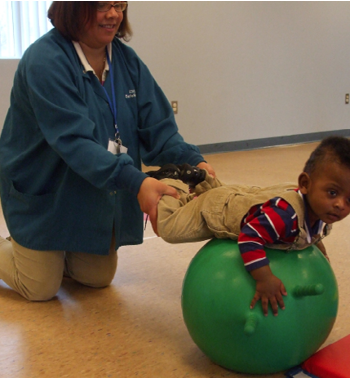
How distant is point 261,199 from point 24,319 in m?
0.90

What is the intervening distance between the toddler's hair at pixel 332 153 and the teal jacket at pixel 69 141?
0.53 metres

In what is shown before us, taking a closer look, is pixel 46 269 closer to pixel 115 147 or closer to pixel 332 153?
pixel 115 147

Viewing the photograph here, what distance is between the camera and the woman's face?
1.59 metres

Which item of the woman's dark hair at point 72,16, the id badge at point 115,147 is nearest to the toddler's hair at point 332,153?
the id badge at point 115,147

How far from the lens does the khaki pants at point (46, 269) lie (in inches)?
70.6

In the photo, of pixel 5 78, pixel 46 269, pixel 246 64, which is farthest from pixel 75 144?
pixel 246 64

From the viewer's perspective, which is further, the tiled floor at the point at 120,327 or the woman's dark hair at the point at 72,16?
the woman's dark hair at the point at 72,16

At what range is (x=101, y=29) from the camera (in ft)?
5.31

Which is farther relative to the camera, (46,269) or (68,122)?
(46,269)

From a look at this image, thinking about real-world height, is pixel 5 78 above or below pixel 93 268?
above

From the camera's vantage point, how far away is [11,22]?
3.64m

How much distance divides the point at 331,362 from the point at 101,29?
3.92 ft

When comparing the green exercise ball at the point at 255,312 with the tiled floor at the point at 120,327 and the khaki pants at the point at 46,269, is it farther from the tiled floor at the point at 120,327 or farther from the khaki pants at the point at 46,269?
the khaki pants at the point at 46,269

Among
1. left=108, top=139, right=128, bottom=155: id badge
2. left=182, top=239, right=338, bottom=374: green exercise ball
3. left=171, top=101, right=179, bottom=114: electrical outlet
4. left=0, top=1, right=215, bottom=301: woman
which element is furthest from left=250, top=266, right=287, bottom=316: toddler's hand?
left=171, top=101, right=179, bottom=114: electrical outlet
